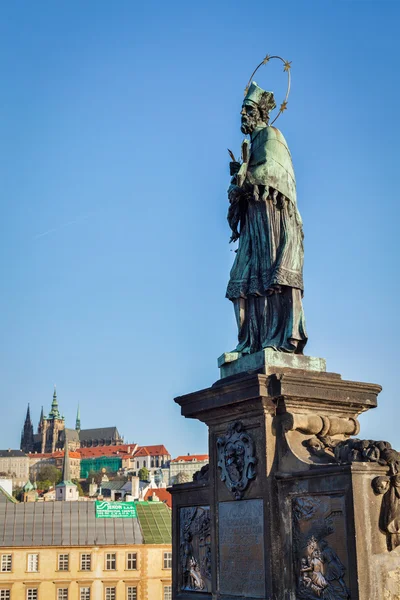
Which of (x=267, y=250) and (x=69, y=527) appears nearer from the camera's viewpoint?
(x=267, y=250)

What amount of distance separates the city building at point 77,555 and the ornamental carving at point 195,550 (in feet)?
125

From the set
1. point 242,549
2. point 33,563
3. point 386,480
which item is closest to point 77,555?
point 33,563

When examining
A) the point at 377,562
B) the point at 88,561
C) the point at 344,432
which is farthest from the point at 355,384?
the point at 88,561

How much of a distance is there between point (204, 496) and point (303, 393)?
1.82 metres

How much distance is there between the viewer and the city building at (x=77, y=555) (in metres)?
43.4

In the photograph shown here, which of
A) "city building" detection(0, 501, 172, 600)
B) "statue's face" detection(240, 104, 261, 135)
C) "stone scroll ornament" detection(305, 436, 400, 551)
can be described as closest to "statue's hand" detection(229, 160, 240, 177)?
"statue's face" detection(240, 104, 261, 135)

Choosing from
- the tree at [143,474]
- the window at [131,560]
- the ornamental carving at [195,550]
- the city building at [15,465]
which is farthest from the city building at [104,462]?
the ornamental carving at [195,550]

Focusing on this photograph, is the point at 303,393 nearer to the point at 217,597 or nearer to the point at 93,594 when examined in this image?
the point at 217,597

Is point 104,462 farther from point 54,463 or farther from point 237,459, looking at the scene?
point 237,459

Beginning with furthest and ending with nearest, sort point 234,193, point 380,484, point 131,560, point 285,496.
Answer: point 131,560, point 234,193, point 285,496, point 380,484

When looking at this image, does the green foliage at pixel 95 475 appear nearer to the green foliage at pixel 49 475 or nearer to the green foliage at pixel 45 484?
the green foliage at pixel 49 475

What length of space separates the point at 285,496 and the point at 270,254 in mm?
2568

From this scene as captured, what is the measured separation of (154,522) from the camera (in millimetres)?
47000

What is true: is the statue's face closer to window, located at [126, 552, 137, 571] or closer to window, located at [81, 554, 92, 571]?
window, located at [81, 554, 92, 571]
